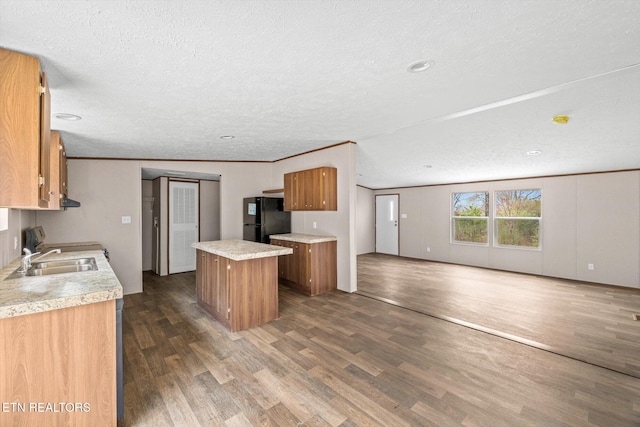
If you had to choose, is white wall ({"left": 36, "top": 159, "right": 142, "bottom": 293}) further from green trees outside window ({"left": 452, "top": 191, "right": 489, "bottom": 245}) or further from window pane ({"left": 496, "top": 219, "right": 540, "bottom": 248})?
window pane ({"left": 496, "top": 219, "right": 540, "bottom": 248})

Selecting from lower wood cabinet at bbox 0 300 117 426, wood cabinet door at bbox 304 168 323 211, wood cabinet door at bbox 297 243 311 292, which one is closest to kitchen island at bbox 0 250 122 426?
lower wood cabinet at bbox 0 300 117 426

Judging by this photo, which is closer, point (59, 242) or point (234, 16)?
point (234, 16)

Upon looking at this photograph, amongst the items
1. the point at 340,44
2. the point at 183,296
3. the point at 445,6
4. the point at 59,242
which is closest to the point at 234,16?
the point at 340,44

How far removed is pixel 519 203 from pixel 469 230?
1.21 meters

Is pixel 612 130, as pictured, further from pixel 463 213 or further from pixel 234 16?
pixel 234 16

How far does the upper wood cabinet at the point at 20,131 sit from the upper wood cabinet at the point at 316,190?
130 inches

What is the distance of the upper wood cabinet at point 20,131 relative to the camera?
1.56 m

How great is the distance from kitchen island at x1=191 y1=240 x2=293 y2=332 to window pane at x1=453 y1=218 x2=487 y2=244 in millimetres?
5359

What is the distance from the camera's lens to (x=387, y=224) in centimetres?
850

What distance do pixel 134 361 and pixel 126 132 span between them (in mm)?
2554

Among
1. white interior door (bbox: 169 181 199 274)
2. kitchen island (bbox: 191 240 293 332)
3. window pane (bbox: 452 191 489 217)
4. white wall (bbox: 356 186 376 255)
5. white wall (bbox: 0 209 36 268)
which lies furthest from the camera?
white wall (bbox: 356 186 376 255)

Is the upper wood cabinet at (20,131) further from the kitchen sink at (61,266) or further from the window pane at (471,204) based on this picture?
the window pane at (471,204)

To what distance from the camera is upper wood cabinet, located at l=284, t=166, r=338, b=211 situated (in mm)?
4477

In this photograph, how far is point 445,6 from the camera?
1391 mm
